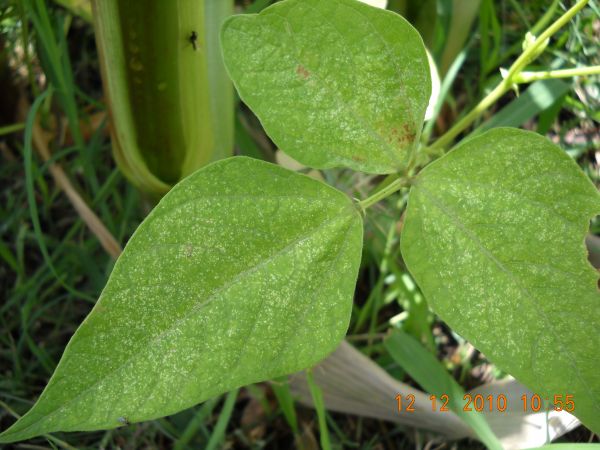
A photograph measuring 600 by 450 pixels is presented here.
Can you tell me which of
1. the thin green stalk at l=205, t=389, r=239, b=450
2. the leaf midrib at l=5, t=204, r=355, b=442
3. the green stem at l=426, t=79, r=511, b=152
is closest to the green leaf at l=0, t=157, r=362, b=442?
the leaf midrib at l=5, t=204, r=355, b=442

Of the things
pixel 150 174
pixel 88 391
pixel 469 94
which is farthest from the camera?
pixel 469 94

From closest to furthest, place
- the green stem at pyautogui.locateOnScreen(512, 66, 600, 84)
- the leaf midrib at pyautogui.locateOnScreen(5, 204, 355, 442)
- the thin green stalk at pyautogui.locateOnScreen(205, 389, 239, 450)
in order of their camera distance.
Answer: the leaf midrib at pyautogui.locateOnScreen(5, 204, 355, 442) → the green stem at pyautogui.locateOnScreen(512, 66, 600, 84) → the thin green stalk at pyautogui.locateOnScreen(205, 389, 239, 450)

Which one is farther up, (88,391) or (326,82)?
(326,82)

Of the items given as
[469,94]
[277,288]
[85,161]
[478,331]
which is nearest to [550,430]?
[478,331]

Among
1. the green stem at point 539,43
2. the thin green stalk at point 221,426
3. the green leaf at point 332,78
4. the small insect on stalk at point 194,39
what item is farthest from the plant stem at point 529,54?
the thin green stalk at point 221,426

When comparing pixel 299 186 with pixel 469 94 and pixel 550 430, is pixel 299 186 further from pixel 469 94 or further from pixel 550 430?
pixel 469 94
